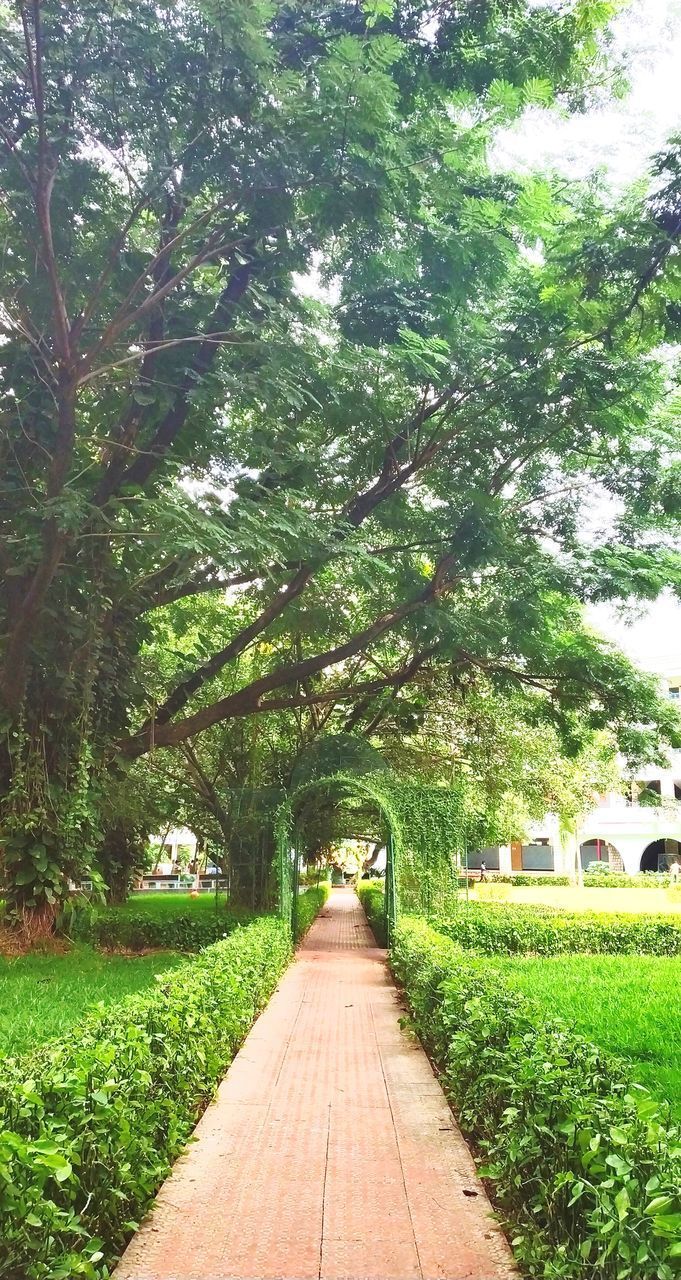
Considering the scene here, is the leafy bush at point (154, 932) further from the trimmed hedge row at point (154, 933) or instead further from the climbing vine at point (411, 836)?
the climbing vine at point (411, 836)

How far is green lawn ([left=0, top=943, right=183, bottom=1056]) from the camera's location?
5.63 meters

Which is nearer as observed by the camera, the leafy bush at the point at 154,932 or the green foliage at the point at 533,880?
the leafy bush at the point at 154,932

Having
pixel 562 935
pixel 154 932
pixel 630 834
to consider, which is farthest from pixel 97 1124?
pixel 630 834

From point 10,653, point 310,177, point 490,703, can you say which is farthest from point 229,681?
point 310,177

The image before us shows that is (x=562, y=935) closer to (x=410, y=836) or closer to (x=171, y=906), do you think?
(x=410, y=836)

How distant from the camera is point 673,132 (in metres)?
5.64

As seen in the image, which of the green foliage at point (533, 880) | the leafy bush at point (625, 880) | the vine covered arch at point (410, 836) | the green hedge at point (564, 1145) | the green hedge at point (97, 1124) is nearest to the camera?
the green hedge at point (564, 1145)

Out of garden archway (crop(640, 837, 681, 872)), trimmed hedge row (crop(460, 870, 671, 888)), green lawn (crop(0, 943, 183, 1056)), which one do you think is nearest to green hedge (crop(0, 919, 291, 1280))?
green lawn (crop(0, 943, 183, 1056))

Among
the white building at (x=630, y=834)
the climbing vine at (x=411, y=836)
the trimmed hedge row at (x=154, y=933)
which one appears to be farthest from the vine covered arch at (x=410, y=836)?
the white building at (x=630, y=834)

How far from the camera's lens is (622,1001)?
7.77 metres

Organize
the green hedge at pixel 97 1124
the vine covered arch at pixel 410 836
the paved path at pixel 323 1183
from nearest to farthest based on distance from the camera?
1. the green hedge at pixel 97 1124
2. the paved path at pixel 323 1183
3. the vine covered arch at pixel 410 836

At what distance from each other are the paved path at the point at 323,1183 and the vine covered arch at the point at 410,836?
6.11 meters

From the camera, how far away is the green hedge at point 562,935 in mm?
13062

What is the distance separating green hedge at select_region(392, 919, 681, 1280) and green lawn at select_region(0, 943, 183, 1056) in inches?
78.6
